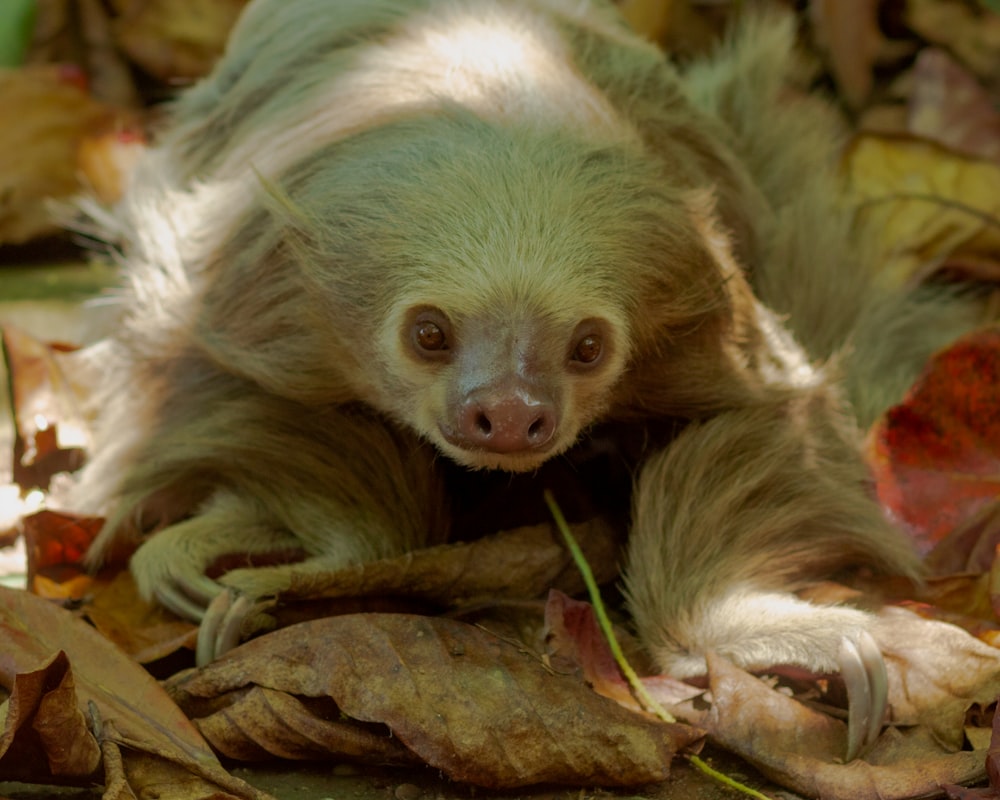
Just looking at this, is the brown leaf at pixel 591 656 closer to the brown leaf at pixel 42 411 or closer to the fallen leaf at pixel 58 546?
the fallen leaf at pixel 58 546

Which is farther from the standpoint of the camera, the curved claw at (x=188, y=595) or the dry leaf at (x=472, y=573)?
the curved claw at (x=188, y=595)

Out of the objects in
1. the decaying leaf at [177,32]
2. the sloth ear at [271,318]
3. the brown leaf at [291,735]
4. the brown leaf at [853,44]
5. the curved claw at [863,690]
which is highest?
the brown leaf at [853,44]

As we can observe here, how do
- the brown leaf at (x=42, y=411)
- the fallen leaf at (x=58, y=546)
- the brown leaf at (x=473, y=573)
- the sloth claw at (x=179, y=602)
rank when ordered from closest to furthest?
the brown leaf at (x=473, y=573) < the sloth claw at (x=179, y=602) < the fallen leaf at (x=58, y=546) < the brown leaf at (x=42, y=411)

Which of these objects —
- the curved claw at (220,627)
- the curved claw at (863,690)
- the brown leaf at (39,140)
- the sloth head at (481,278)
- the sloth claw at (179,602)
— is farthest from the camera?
the brown leaf at (39,140)

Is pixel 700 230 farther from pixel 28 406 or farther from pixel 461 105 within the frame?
pixel 28 406

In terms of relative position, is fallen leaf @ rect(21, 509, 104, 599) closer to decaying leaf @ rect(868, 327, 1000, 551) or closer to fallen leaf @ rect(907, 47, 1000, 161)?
decaying leaf @ rect(868, 327, 1000, 551)

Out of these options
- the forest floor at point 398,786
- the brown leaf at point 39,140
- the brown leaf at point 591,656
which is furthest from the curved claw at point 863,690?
the brown leaf at point 39,140

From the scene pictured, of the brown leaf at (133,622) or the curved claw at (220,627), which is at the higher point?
the curved claw at (220,627)
